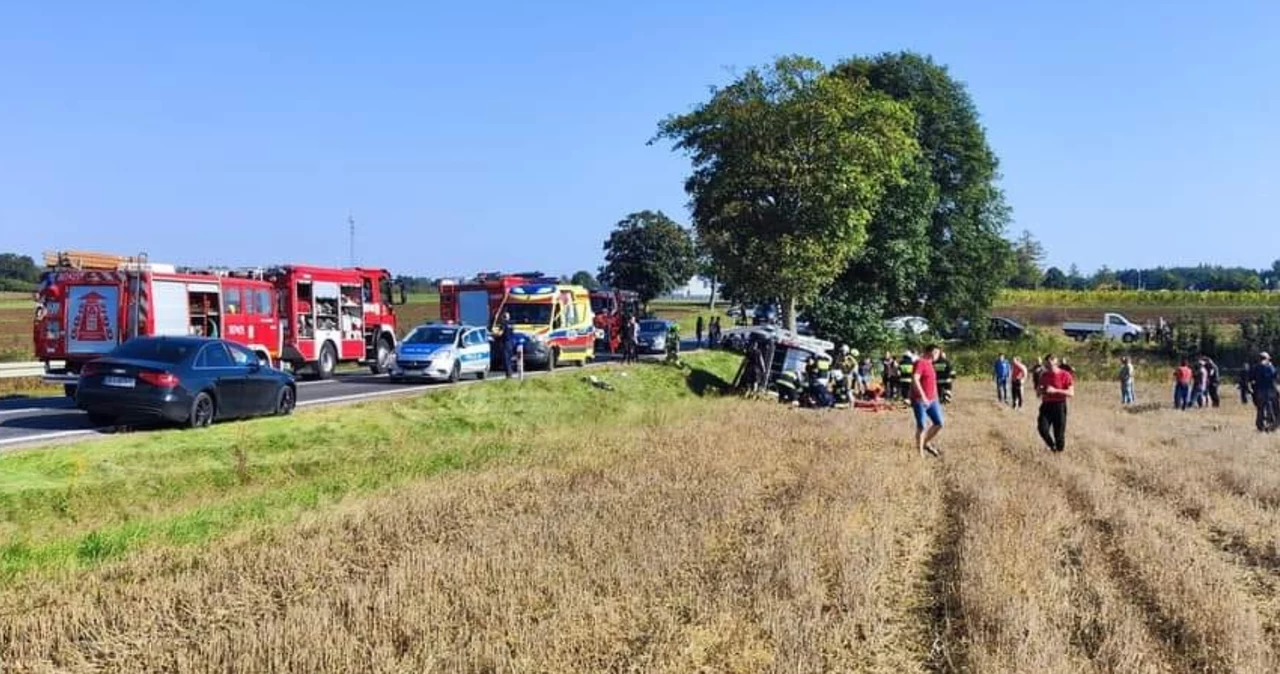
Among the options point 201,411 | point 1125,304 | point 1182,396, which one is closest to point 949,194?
point 1182,396

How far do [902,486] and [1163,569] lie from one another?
4552 mm

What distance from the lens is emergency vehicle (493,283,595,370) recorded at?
1195 inches

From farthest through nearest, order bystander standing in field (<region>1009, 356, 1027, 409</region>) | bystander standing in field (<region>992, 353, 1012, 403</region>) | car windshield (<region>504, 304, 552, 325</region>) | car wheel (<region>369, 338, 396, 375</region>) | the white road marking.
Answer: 1. bystander standing in field (<region>992, 353, 1012, 403</region>)
2. car windshield (<region>504, 304, 552, 325</region>)
3. bystander standing in field (<region>1009, 356, 1027, 409</region>)
4. car wheel (<region>369, 338, 396, 375</region>)
5. the white road marking

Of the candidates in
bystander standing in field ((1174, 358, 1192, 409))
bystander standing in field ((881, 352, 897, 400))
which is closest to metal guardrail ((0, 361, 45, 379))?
bystander standing in field ((881, 352, 897, 400))

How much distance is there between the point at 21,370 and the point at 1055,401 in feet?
79.0

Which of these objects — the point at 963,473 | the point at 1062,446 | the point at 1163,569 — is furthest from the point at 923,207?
the point at 1163,569

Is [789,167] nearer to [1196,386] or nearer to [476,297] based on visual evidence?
[476,297]

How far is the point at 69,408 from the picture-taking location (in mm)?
18422

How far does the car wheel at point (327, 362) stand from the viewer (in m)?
27.0

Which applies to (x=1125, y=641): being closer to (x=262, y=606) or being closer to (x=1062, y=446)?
(x=262, y=606)

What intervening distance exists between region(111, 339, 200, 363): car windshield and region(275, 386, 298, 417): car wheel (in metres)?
2.10

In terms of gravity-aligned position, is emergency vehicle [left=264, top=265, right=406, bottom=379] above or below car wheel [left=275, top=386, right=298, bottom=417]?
above

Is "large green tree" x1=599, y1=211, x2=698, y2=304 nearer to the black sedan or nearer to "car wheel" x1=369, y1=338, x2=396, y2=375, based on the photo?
"car wheel" x1=369, y1=338, x2=396, y2=375

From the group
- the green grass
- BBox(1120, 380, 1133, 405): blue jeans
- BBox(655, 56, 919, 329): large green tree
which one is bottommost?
BBox(1120, 380, 1133, 405): blue jeans
